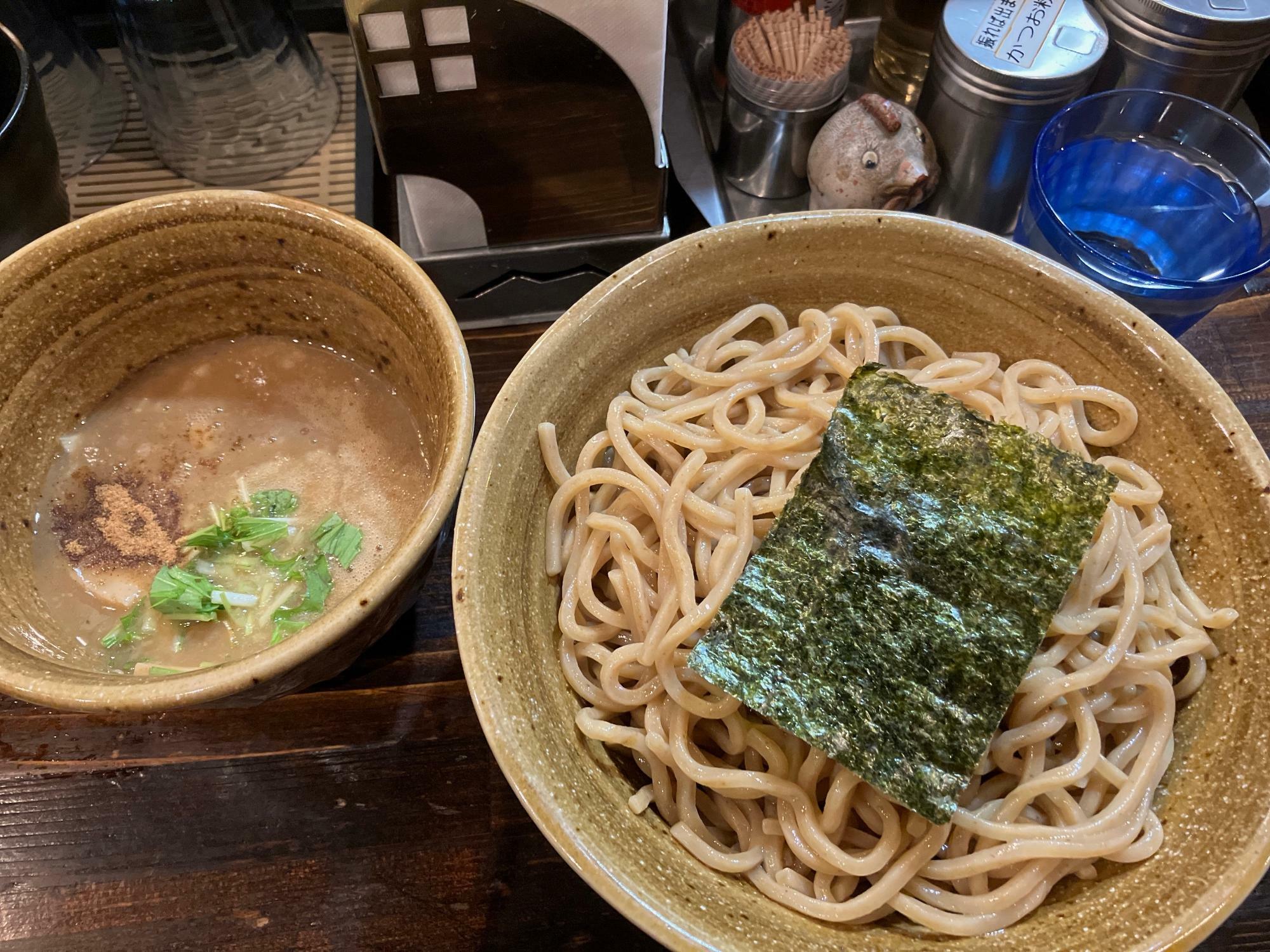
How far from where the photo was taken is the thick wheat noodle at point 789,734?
125cm

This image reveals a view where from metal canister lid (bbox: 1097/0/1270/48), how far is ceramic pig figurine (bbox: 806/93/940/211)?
57 centimetres

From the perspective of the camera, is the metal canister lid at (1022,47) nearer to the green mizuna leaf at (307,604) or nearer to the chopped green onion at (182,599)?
the green mizuna leaf at (307,604)

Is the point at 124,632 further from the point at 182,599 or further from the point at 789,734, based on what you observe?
the point at 789,734

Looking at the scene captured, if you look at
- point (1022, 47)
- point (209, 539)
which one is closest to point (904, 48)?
point (1022, 47)

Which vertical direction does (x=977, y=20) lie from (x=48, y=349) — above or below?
above

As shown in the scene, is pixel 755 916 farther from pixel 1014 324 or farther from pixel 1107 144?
pixel 1107 144

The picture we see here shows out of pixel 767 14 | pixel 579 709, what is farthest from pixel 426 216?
pixel 579 709

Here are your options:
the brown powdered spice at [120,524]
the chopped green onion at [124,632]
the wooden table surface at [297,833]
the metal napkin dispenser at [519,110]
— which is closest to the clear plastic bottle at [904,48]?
the metal napkin dispenser at [519,110]

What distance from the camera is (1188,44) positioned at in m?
2.02

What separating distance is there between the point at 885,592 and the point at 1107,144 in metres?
1.48

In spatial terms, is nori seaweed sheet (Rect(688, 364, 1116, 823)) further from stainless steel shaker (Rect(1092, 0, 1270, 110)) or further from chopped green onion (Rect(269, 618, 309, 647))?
stainless steel shaker (Rect(1092, 0, 1270, 110))

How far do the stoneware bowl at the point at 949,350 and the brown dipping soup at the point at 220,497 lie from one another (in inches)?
11.3

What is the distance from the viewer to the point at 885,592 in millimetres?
1288

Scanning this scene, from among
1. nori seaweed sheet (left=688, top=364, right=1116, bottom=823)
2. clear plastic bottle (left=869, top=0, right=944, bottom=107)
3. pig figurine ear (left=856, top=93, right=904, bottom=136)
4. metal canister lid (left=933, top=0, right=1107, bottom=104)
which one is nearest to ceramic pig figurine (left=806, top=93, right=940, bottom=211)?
pig figurine ear (left=856, top=93, right=904, bottom=136)
